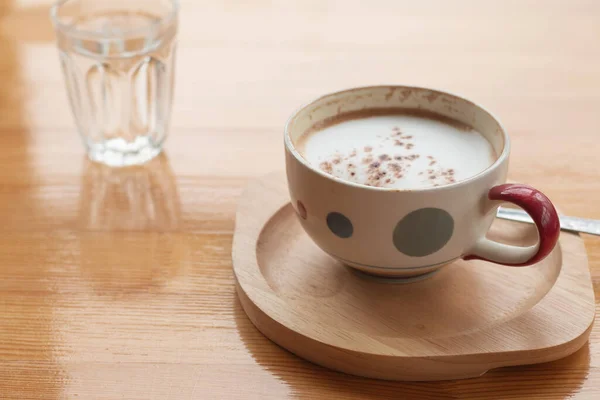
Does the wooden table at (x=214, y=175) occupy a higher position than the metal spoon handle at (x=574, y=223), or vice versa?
the metal spoon handle at (x=574, y=223)

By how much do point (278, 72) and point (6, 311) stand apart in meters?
0.59

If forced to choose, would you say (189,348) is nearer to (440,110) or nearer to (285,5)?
(440,110)

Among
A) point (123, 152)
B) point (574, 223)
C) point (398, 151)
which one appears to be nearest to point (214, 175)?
point (123, 152)

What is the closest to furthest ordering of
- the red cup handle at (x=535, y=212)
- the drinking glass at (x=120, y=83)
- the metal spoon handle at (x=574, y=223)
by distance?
the red cup handle at (x=535, y=212) → the metal spoon handle at (x=574, y=223) → the drinking glass at (x=120, y=83)

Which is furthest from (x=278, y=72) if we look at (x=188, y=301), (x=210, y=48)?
(x=188, y=301)

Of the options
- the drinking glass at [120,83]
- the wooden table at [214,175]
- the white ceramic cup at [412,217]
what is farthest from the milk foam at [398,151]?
the drinking glass at [120,83]

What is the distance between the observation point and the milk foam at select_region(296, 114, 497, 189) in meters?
0.65

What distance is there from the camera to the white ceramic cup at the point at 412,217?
1.95ft

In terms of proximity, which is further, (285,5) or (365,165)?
(285,5)

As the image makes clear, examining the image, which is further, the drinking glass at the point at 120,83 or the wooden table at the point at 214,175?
the drinking glass at the point at 120,83

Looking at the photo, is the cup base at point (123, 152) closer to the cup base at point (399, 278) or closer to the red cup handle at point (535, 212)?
the cup base at point (399, 278)

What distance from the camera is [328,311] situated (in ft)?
2.14

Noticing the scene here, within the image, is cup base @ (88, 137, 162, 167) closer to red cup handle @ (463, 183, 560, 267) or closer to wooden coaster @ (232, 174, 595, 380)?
wooden coaster @ (232, 174, 595, 380)

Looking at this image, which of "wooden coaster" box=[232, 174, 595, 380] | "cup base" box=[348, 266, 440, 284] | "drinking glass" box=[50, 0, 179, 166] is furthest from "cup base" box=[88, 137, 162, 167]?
"cup base" box=[348, 266, 440, 284]
